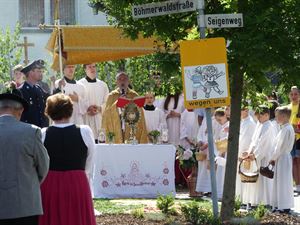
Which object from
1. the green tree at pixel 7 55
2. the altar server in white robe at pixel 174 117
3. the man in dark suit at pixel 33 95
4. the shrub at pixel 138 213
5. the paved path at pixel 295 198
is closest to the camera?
the shrub at pixel 138 213

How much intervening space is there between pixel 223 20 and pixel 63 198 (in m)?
2.96

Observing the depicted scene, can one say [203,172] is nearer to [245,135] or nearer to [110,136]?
[245,135]

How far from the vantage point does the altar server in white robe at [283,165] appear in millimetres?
12484

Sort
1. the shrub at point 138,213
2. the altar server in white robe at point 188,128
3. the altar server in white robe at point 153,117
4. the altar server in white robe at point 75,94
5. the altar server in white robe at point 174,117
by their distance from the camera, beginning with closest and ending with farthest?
1. the shrub at point 138,213
2. the altar server in white robe at point 75,94
3. the altar server in white robe at point 153,117
4. the altar server in white robe at point 188,128
5. the altar server in white robe at point 174,117

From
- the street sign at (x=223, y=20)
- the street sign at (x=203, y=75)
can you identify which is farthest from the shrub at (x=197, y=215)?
the street sign at (x=223, y=20)

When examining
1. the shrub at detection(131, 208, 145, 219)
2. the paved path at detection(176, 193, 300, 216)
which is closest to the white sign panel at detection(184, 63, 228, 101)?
the shrub at detection(131, 208, 145, 219)

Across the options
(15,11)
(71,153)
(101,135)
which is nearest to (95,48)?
(101,135)

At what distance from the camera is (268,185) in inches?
513

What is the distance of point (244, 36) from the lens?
9594mm

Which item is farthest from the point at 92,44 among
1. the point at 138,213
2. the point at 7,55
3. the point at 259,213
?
the point at 7,55

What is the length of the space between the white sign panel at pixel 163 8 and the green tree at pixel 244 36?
0.75 ft

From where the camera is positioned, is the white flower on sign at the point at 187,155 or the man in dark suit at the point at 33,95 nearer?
the man in dark suit at the point at 33,95

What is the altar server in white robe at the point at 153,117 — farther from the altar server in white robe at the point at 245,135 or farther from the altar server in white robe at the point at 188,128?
the altar server in white robe at the point at 245,135

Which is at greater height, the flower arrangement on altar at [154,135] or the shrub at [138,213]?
the flower arrangement on altar at [154,135]
